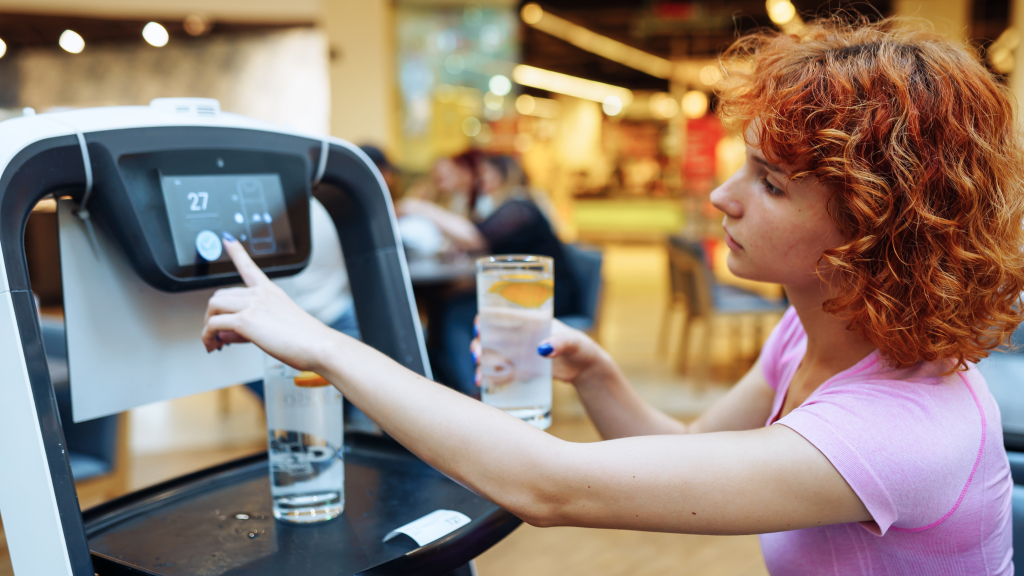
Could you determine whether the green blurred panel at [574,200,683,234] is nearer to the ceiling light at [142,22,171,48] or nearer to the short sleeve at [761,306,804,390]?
the ceiling light at [142,22,171,48]

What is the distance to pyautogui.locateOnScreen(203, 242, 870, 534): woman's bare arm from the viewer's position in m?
0.69

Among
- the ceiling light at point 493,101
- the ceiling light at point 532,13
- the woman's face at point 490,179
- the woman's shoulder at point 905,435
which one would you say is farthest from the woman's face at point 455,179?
the ceiling light at point 532,13

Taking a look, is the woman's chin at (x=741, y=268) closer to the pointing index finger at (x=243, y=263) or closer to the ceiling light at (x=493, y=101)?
the pointing index finger at (x=243, y=263)

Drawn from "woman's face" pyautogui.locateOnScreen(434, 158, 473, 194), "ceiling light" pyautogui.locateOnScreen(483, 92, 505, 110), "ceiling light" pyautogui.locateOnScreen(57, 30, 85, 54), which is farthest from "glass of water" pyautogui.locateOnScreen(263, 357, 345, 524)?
"ceiling light" pyautogui.locateOnScreen(57, 30, 85, 54)

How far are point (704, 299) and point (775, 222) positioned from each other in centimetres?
319

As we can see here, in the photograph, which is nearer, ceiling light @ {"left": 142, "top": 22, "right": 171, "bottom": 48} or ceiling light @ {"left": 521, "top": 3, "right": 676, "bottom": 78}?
ceiling light @ {"left": 142, "top": 22, "right": 171, "bottom": 48}

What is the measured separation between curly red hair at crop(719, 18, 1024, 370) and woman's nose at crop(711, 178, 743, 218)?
0.06 meters

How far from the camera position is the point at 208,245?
2.65ft

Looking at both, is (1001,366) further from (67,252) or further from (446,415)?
(67,252)

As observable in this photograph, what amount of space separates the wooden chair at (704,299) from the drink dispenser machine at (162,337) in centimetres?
308

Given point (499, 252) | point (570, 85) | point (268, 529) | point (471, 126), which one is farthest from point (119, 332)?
point (570, 85)

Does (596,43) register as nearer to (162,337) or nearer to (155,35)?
(155,35)

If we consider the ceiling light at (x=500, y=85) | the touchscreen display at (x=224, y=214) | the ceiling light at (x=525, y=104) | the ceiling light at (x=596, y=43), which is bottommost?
the touchscreen display at (x=224, y=214)

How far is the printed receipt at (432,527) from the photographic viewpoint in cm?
76
